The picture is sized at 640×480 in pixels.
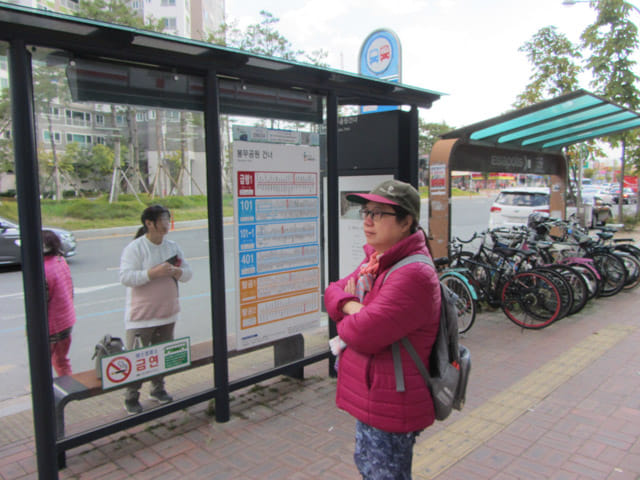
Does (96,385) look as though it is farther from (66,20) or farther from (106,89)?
(66,20)

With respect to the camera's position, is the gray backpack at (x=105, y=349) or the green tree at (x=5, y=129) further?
the green tree at (x=5, y=129)

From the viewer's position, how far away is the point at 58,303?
3953 millimetres

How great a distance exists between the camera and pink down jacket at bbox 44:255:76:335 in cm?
390

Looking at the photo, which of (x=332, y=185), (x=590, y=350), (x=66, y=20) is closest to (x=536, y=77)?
(x=590, y=350)

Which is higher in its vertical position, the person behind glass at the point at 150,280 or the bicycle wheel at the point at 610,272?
the person behind glass at the point at 150,280

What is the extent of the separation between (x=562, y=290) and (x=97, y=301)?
667 cm

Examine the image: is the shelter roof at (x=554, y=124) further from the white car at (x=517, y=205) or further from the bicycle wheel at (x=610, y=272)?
the white car at (x=517, y=205)

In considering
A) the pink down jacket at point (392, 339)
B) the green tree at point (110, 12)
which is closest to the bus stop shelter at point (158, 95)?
the pink down jacket at point (392, 339)

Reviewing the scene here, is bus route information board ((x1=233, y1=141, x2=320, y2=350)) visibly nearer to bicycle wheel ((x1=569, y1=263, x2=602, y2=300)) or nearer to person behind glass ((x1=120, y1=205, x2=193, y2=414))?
person behind glass ((x1=120, y1=205, x2=193, y2=414))

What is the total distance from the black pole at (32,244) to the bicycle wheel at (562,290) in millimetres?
5546

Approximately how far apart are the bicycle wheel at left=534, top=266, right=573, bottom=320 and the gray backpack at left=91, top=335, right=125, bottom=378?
5.05 meters

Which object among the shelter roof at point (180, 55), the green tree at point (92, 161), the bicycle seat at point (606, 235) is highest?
the shelter roof at point (180, 55)

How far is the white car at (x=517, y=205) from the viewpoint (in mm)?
14281

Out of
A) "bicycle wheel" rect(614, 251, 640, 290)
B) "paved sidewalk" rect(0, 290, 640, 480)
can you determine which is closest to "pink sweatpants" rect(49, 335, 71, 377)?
"paved sidewalk" rect(0, 290, 640, 480)
